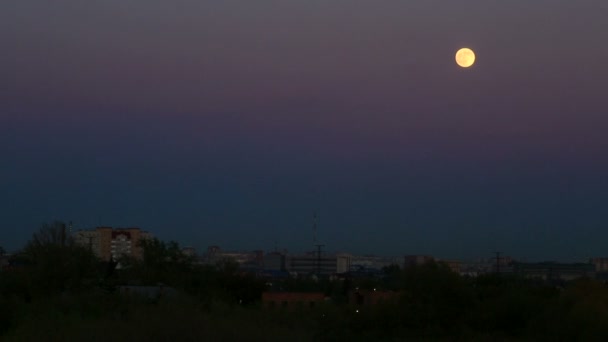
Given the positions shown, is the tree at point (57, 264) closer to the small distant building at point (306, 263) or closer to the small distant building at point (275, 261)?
the small distant building at point (306, 263)

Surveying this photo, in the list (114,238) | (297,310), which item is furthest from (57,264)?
(114,238)

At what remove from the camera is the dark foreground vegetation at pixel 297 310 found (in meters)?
28.8

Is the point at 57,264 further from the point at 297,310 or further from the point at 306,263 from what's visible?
the point at 306,263

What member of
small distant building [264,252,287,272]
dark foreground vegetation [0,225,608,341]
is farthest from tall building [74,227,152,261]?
dark foreground vegetation [0,225,608,341]

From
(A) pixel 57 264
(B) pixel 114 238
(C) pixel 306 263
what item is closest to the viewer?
(A) pixel 57 264

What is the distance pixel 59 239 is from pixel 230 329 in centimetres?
3671

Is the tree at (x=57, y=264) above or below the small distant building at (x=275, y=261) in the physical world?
below

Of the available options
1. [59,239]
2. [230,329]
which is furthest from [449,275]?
[230,329]

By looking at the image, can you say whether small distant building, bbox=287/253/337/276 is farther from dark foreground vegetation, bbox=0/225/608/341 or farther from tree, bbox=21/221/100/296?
tree, bbox=21/221/100/296

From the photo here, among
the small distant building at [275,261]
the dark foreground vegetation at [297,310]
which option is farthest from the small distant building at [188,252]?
the small distant building at [275,261]

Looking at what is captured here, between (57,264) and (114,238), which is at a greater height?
(114,238)

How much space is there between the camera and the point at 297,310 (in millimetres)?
41719

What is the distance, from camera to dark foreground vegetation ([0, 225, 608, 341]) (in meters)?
28.8

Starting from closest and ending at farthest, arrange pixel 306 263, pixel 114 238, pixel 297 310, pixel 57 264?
pixel 297 310
pixel 57 264
pixel 114 238
pixel 306 263
